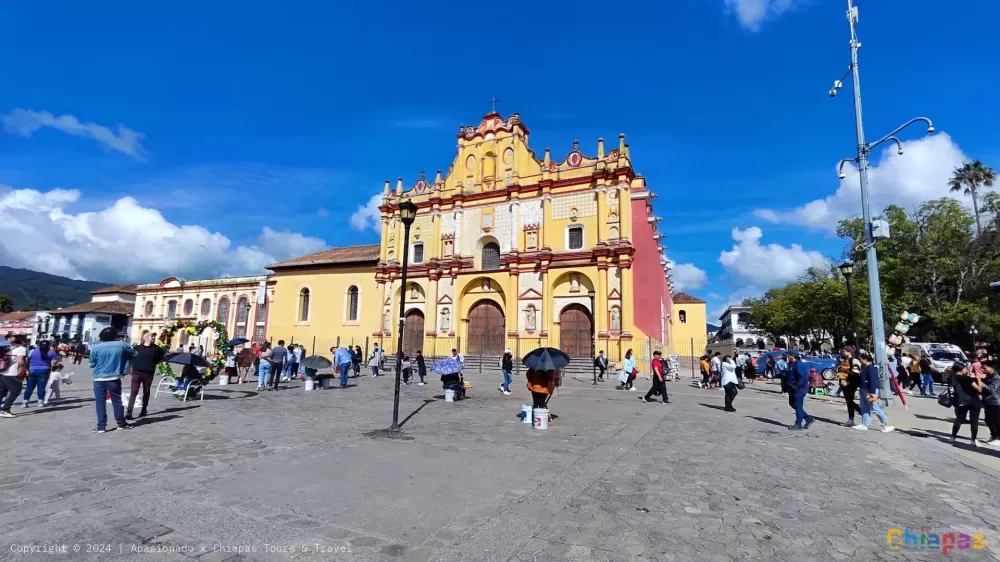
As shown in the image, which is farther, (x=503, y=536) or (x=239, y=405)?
(x=239, y=405)

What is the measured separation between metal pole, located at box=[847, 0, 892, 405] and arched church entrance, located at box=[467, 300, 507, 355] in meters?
19.3

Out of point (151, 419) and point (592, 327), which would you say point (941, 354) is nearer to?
point (592, 327)

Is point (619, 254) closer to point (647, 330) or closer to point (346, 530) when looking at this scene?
point (647, 330)

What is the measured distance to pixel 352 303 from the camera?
118ft

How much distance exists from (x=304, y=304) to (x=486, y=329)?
1594 cm

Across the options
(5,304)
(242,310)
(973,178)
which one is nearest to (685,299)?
(973,178)

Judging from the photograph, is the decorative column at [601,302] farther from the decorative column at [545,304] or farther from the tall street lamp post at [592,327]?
the decorative column at [545,304]

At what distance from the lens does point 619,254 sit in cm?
2717

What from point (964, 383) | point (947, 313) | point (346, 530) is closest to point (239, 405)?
point (346, 530)

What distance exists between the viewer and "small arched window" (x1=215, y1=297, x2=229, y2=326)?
4225 centimetres

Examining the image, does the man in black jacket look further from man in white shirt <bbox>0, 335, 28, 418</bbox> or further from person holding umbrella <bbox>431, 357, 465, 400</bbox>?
person holding umbrella <bbox>431, 357, 465, 400</bbox>

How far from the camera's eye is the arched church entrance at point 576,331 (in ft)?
91.6

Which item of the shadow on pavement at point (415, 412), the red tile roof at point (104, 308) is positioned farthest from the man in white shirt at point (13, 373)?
the red tile roof at point (104, 308)

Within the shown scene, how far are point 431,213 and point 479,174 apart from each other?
4.33m
